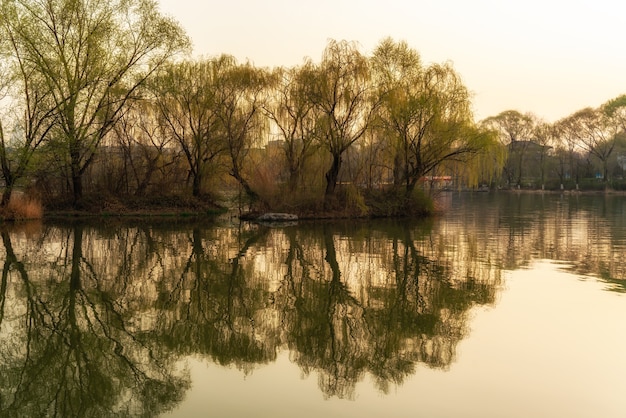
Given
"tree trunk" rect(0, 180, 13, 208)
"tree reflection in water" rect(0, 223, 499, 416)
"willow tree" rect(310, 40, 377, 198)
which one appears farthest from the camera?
"willow tree" rect(310, 40, 377, 198)

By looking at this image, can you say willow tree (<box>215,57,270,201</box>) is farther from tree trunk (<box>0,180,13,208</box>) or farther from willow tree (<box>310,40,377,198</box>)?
tree trunk (<box>0,180,13,208</box>)

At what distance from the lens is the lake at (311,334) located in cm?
612

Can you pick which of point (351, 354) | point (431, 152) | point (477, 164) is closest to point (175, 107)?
point (431, 152)

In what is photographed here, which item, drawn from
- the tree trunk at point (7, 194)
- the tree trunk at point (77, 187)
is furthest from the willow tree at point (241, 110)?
the tree trunk at point (7, 194)

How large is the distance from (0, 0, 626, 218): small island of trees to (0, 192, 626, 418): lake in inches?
589

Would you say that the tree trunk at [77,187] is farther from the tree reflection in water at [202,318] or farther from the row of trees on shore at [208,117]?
the tree reflection in water at [202,318]

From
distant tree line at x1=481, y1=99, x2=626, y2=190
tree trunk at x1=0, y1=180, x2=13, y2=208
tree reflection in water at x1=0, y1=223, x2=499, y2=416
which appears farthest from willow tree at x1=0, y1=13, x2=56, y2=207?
distant tree line at x1=481, y1=99, x2=626, y2=190

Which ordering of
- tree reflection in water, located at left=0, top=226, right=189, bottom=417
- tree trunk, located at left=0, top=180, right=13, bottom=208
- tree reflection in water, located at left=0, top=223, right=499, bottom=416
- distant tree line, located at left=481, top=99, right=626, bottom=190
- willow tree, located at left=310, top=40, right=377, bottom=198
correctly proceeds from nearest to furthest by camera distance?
tree reflection in water, located at left=0, top=226, right=189, bottom=417, tree reflection in water, located at left=0, top=223, right=499, bottom=416, tree trunk, located at left=0, top=180, right=13, bottom=208, willow tree, located at left=310, top=40, right=377, bottom=198, distant tree line, located at left=481, top=99, right=626, bottom=190

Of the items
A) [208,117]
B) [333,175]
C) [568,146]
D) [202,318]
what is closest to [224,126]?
[208,117]

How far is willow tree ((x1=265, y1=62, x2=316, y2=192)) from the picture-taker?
105ft

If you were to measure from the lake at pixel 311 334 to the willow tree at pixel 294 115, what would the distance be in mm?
15693

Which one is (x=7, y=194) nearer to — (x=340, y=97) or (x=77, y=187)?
(x=77, y=187)

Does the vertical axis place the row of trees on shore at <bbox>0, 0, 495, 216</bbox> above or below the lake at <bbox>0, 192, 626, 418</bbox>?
above

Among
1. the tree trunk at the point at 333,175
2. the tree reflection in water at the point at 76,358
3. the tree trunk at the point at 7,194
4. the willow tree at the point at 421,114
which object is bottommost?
the tree reflection in water at the point at 76,358
